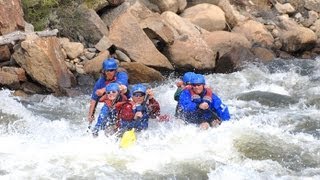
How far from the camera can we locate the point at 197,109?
7816 millimetres

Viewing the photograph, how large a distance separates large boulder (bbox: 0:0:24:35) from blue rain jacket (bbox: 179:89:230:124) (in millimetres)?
4906

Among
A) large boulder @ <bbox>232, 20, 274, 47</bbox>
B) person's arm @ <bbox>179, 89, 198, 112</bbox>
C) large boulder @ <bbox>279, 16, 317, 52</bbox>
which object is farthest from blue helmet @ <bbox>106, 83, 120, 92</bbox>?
large boulder @ <bbox>279, 16, 317, 52</bbox>

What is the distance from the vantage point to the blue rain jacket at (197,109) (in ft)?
25.6

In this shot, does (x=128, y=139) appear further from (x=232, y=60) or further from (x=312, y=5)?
(x=312, y=5)

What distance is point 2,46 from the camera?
10711mm

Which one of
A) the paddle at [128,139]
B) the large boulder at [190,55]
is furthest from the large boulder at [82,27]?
the paddle at [128,139]

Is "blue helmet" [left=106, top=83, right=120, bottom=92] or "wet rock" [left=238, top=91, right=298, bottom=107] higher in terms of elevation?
"blue helmet" [left=106, top=83, right=120, bottom=92]

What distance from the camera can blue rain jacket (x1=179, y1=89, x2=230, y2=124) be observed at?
7.79 meters

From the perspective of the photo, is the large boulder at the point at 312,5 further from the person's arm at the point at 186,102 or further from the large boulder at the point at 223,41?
the person's arm at the point at 186,102

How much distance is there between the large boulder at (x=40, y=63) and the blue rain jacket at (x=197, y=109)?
3.51 m

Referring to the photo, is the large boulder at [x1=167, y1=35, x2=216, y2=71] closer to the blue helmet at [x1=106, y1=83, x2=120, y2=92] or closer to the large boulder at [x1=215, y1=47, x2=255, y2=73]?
the large boulder at [x1=215, y1=47, x2=255, y2=73]

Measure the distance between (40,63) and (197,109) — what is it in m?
4.10

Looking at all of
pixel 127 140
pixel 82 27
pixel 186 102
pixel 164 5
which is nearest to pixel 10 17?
pixel 82 27

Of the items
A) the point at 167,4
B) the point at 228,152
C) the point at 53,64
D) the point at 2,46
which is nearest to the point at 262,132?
the point at 228,152
